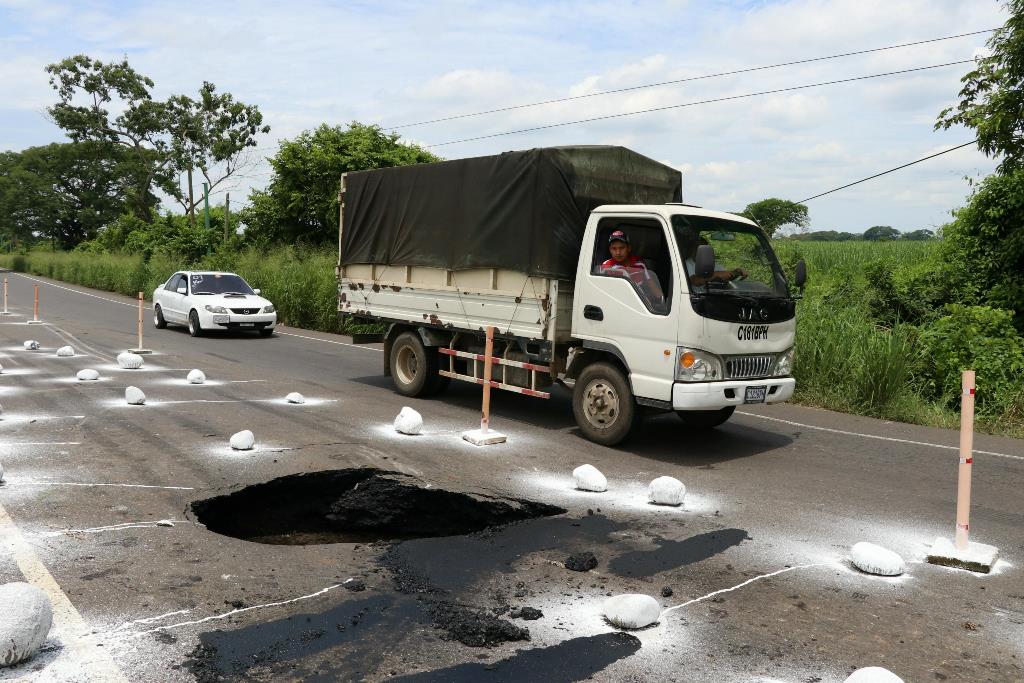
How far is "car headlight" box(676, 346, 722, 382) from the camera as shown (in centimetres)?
747

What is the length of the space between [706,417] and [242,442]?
4976mm

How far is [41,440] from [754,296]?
6.84m

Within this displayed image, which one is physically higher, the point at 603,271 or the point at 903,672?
the point at 603,271

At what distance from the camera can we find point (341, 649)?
11.9 feet

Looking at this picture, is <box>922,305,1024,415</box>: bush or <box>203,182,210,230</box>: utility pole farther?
<box>203,182,210,230</box>: utility pole

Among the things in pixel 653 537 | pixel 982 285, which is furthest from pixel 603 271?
pixel 982 285

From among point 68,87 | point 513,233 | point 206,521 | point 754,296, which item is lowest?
point 206,521

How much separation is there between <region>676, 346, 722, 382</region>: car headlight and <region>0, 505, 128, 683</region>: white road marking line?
5.17 meters

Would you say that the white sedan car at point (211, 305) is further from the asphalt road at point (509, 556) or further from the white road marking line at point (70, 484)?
the white road marking line at point (70, 484)

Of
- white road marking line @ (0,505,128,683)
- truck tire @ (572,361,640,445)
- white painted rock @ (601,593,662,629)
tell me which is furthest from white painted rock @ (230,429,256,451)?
white painted rock @ (601,593,662,629)

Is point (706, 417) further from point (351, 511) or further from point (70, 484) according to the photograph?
point (70, 484)

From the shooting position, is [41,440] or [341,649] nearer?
[341,649]

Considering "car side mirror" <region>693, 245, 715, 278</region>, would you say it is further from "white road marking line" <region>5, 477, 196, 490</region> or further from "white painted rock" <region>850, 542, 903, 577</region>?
"white road marking line" <region>5, 477, 196, 490</region>

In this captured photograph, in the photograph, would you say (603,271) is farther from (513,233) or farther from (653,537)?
(653,537)
